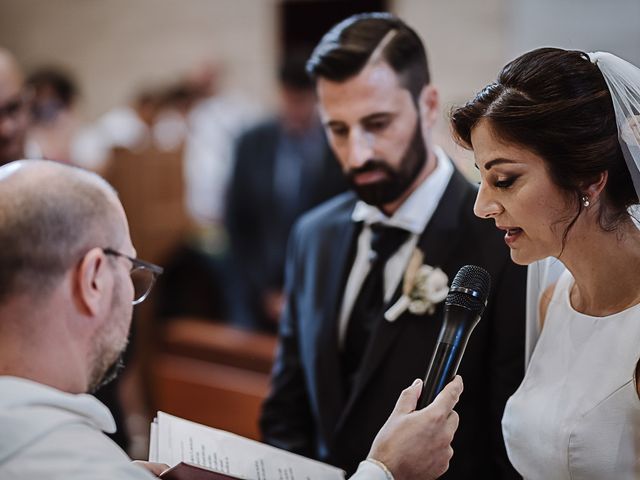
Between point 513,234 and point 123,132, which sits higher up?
point 513,234

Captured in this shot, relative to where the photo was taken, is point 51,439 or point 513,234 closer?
point 51,439

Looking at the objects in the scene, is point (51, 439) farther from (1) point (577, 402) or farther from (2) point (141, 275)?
(1) point (577, 402)

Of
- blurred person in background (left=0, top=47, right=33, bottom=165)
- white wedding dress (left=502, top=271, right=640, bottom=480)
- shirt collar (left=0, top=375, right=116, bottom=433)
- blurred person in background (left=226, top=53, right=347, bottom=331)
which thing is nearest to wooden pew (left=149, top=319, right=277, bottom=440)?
blurred person in background (left=226, top=53, right=347, bottom=331)

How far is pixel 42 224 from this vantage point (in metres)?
1.35

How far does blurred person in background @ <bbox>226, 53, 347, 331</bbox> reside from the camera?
4766 millimetres

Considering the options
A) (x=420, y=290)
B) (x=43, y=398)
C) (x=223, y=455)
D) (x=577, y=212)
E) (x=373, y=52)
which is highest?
(x=373, y=52)

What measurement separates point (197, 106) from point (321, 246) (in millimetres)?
5282

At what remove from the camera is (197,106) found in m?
7.34

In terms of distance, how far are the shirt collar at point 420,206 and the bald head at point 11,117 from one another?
119cm

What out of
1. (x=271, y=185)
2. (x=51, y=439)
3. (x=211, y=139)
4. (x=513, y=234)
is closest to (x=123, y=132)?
(x=211, y=139)

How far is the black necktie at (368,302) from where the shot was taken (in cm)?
212

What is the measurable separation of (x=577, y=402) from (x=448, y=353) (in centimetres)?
33

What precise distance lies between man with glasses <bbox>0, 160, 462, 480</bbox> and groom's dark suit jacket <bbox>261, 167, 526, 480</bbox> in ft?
1.53

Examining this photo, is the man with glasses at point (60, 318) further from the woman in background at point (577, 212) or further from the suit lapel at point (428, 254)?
the suit lapel at point (428, 254)
